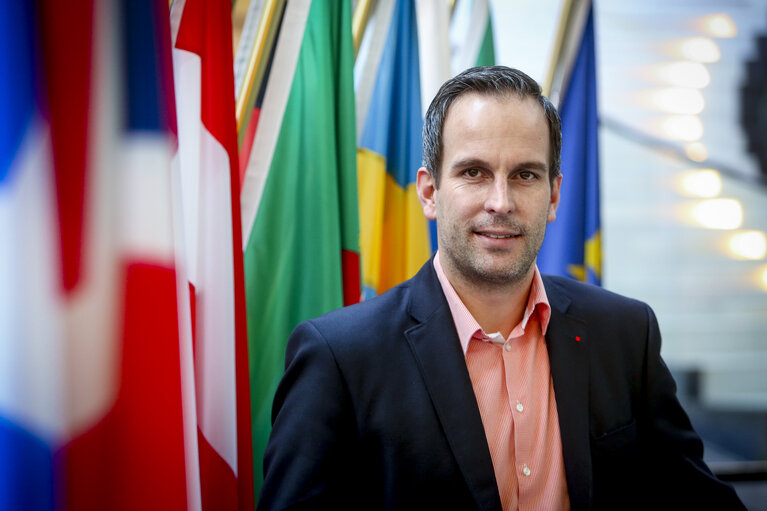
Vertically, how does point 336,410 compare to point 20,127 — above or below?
below

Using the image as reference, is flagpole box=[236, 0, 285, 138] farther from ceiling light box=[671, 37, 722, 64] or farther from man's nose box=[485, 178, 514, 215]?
ceiling light box=[671, 37, 722, 64]

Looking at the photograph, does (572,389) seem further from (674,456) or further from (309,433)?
(309,433)

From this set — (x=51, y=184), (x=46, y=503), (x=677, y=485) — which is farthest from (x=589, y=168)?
(x=46, y=503)

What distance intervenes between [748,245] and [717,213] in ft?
0.73

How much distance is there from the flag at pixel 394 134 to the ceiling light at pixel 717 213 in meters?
1.56

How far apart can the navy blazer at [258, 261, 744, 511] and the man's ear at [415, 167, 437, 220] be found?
0.14m

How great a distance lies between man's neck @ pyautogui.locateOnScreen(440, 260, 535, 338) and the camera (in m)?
1.29

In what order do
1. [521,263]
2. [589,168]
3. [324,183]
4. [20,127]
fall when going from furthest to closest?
[589,168]
[324,183]
[521,263]
[20,127]

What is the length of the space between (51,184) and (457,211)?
2.79ft

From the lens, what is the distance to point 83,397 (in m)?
1.15

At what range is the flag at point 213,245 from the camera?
145 cm

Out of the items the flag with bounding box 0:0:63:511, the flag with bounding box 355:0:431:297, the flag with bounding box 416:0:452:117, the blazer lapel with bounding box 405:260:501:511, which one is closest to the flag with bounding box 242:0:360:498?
the flag with bounding box 355:0:431:297

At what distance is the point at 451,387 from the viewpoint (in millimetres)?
1156

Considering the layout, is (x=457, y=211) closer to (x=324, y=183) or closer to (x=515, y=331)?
(x=515, y=331)
